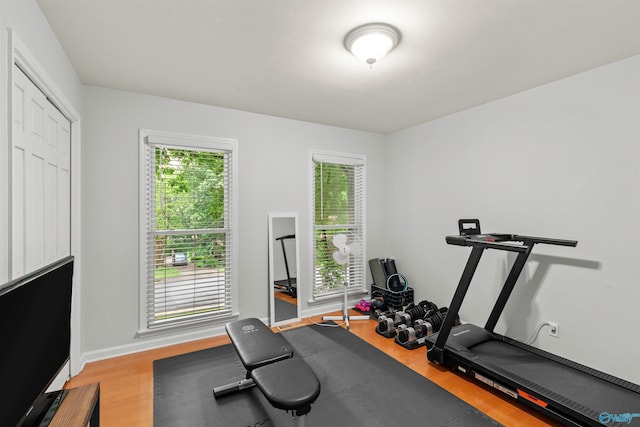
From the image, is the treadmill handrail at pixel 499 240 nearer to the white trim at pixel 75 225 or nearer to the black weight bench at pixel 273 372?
the black weight bench at pixel 273 372

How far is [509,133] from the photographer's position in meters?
3.19

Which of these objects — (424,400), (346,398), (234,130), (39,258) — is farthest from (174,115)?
(424,400)

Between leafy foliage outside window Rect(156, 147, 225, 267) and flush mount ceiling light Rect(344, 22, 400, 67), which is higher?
flush mount ceiling light Rect(344, 22, 400, 67)

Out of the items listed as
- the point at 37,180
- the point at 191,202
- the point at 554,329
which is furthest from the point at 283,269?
the point at 554,329

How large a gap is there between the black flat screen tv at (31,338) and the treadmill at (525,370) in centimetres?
276

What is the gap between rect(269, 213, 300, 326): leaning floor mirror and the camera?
3781mm

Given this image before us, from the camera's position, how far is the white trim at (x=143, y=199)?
121 inches

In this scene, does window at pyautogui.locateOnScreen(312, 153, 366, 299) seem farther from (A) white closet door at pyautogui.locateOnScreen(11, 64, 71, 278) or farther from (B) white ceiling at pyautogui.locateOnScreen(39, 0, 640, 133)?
(A) white closet door at pyautogui.locateOnScreen(11, 64, 71, 278)

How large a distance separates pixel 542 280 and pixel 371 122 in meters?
2.66

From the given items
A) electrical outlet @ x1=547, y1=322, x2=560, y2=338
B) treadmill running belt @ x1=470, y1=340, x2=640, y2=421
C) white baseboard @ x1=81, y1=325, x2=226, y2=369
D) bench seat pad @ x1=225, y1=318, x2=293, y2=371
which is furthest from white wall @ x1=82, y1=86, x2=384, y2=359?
electrical outlet @ x1=547, y1=322, x2=560, y2=338

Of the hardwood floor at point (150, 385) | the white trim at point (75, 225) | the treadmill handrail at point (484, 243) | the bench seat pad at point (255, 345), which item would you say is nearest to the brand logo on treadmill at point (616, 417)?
the hardwood floor at point (150, 385)

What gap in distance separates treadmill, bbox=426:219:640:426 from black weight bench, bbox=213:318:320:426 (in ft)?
4.94

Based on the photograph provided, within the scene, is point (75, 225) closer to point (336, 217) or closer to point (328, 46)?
point (328, 46)

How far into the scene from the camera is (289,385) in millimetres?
1730
